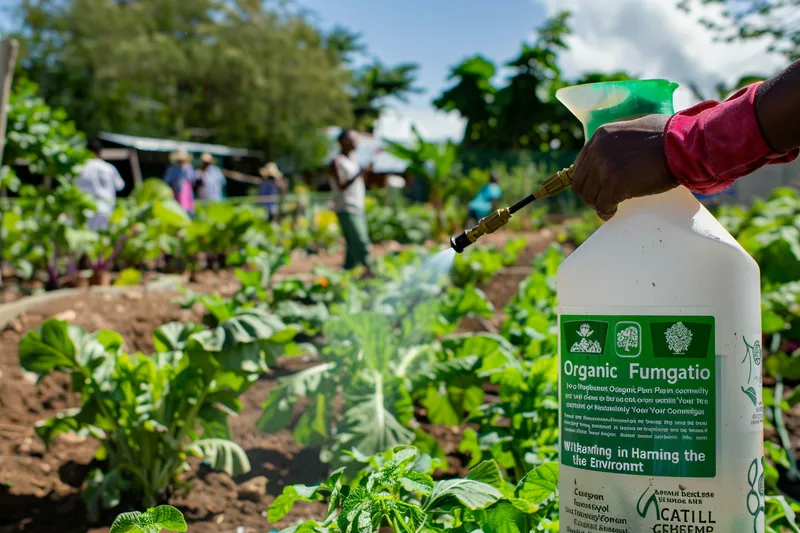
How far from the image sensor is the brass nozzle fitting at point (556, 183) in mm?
1445

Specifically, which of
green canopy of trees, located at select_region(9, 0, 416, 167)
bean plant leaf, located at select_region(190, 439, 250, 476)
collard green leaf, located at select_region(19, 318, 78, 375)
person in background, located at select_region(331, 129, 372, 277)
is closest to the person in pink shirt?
bean plant leaf, located at select_region(190, 439, 250, 476)

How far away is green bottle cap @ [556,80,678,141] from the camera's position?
1.42 metres

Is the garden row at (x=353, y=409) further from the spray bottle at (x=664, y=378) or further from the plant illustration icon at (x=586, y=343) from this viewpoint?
the plant illustration icon at (x=586, y=343)

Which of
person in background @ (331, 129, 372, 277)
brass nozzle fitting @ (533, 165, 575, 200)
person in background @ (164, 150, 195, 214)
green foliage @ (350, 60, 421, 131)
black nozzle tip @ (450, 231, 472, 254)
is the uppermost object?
green foliage @ (350, 60, 421, 131)

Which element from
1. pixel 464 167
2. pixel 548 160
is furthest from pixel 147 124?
pixel 548 160

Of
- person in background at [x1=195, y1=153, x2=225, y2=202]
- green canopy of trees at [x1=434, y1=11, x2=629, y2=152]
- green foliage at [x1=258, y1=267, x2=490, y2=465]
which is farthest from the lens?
green canopy of trees at [x1=434, y1=11, x2=629, y2=152]

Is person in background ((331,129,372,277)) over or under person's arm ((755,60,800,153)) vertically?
over

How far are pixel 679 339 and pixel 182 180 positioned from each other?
1159 cm

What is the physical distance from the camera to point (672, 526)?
1291 millimetres

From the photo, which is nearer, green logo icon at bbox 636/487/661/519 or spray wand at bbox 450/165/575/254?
green logo icon at bbox 636/487/661/519

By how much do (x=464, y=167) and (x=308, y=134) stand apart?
1114cm

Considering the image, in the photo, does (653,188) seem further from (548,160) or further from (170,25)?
(170,25)

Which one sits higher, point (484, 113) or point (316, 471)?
point (484, 113)

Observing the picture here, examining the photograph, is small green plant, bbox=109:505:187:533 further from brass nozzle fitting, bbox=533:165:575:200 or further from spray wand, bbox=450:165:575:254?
brass nozzle fitting, bbox=533:165:575:200
